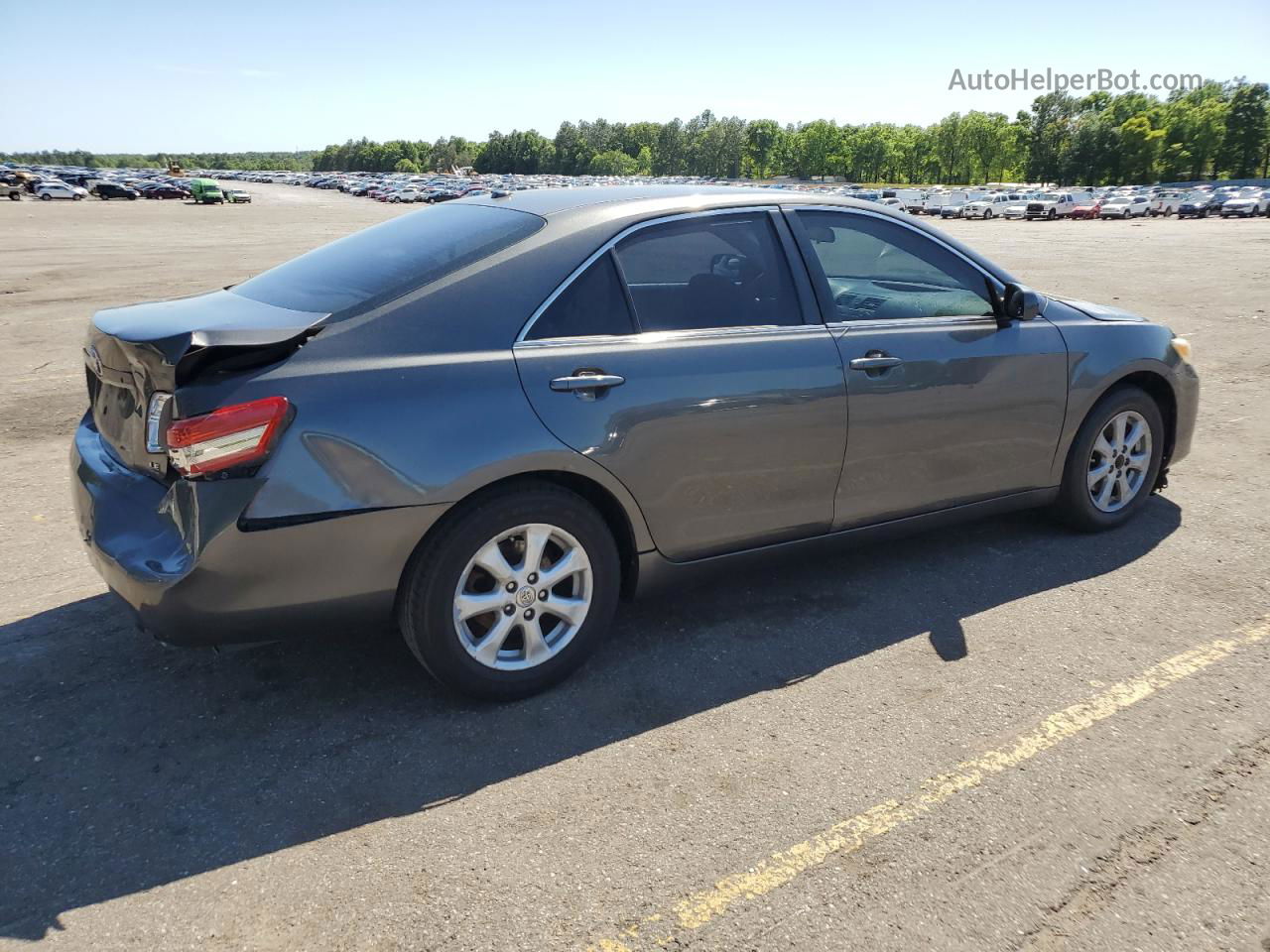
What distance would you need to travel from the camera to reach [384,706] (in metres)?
3.39

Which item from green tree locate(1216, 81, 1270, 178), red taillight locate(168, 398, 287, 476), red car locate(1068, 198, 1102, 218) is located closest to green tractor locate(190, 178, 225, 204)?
red car locate(1068, 198, 1102, 218)

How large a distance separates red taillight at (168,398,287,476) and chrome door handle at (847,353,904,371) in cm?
222

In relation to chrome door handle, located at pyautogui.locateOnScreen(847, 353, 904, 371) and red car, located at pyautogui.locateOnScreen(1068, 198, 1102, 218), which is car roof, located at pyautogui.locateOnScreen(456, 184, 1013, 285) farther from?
red car, located at pyautogui.locateOnScreen(1068, 198, 1102, 218)

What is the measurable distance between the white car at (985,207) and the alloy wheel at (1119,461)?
62.3 meters

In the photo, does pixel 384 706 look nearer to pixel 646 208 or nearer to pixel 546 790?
pixel 546 790

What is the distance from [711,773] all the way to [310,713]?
4.51 ft

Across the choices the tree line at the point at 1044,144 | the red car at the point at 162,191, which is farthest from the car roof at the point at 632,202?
the tree line at the point at 1044,144

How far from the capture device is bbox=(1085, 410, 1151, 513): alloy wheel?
193 inches

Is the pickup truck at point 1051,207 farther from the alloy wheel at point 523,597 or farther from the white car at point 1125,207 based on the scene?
the alloy wheel at point 523,597

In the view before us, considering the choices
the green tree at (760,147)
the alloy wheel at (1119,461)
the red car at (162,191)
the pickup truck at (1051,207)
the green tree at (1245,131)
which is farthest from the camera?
the green tree at (760,147)

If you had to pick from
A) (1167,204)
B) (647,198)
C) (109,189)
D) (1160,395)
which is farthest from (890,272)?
(109,189)

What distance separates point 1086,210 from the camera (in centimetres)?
5900

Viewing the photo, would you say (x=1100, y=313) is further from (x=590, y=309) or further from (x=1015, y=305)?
(x=590, y=309)

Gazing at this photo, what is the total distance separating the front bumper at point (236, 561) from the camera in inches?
113
